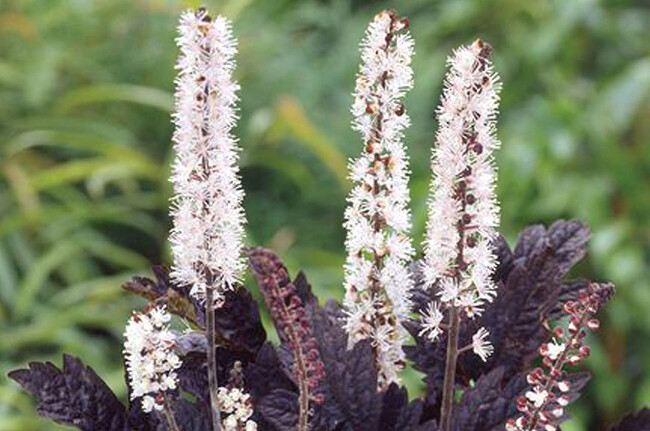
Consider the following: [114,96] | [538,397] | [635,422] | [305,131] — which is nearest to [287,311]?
[538,397]

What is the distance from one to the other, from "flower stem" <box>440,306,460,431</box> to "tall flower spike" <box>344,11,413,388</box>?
69 mm

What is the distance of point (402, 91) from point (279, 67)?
2839 millimetres

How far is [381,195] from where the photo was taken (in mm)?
771

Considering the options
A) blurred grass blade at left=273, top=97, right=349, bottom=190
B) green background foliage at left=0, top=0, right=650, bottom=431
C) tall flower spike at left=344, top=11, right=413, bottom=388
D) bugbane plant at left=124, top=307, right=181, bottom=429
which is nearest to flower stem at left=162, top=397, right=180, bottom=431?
bugbane plant at left=124, top=307, right=181, bottom=429

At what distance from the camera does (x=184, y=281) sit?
0.72 metres

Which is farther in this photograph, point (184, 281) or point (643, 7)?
point (643, 7)

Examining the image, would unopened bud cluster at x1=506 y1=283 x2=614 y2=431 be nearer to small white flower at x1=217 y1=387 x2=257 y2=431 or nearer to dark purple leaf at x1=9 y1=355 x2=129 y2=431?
small white flower at x1=217 y1=387 x2=257 y2=431

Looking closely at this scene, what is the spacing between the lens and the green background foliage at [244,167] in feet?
A: 9.57

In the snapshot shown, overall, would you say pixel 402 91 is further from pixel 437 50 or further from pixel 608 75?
pixel 437 50

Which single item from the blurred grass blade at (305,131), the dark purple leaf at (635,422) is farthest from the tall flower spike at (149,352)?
the blurred grass blade at (305,131)

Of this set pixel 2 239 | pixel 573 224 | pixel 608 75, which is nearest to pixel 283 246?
pixel 2 239

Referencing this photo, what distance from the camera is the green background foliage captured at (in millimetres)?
2918

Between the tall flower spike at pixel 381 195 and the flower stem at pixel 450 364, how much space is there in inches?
2.7

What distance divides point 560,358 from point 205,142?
26cm
